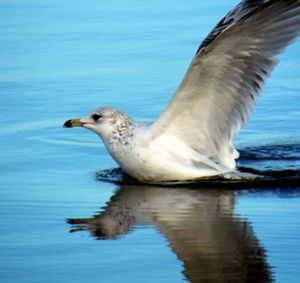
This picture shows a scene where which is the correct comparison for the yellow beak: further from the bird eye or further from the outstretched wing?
the outstretched wing

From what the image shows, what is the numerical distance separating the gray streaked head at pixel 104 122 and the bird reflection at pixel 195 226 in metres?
0.55

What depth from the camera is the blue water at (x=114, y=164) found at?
827 cm

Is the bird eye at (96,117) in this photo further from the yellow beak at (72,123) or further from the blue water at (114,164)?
the blue water at (114,164)

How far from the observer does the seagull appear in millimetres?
10438

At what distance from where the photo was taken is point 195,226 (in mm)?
9102

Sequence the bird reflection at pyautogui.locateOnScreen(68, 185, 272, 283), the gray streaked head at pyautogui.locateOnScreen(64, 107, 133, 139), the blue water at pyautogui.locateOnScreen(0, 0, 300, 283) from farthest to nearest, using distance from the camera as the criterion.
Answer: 1. the gray streaked head at pyautogui.locateOnScreen(64, 107, 133, 139)
2. the blue water at pyautogui.locateOnScreen(0, 0, 300, 283)
3. the bird reflection at pyautogui.locateOnScreen(68, 185, 272, 283)

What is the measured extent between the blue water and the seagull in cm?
27

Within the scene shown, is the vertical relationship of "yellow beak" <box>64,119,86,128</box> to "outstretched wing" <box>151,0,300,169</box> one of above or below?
below

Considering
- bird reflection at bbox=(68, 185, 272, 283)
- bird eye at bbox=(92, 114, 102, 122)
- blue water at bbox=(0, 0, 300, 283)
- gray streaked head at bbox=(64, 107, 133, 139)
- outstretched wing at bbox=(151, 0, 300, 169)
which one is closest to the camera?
bird reflection at bbox=(68, 185, 272, 283)

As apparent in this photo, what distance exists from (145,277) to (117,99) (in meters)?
4.88

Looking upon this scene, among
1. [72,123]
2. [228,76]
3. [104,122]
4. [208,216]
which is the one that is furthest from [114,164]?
[208,216]

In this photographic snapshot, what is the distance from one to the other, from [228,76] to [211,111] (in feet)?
1.18

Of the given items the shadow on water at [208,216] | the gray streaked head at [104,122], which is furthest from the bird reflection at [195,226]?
the gray streaked head at [104,122]

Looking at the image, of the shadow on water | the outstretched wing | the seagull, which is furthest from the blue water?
the outstretched wing
